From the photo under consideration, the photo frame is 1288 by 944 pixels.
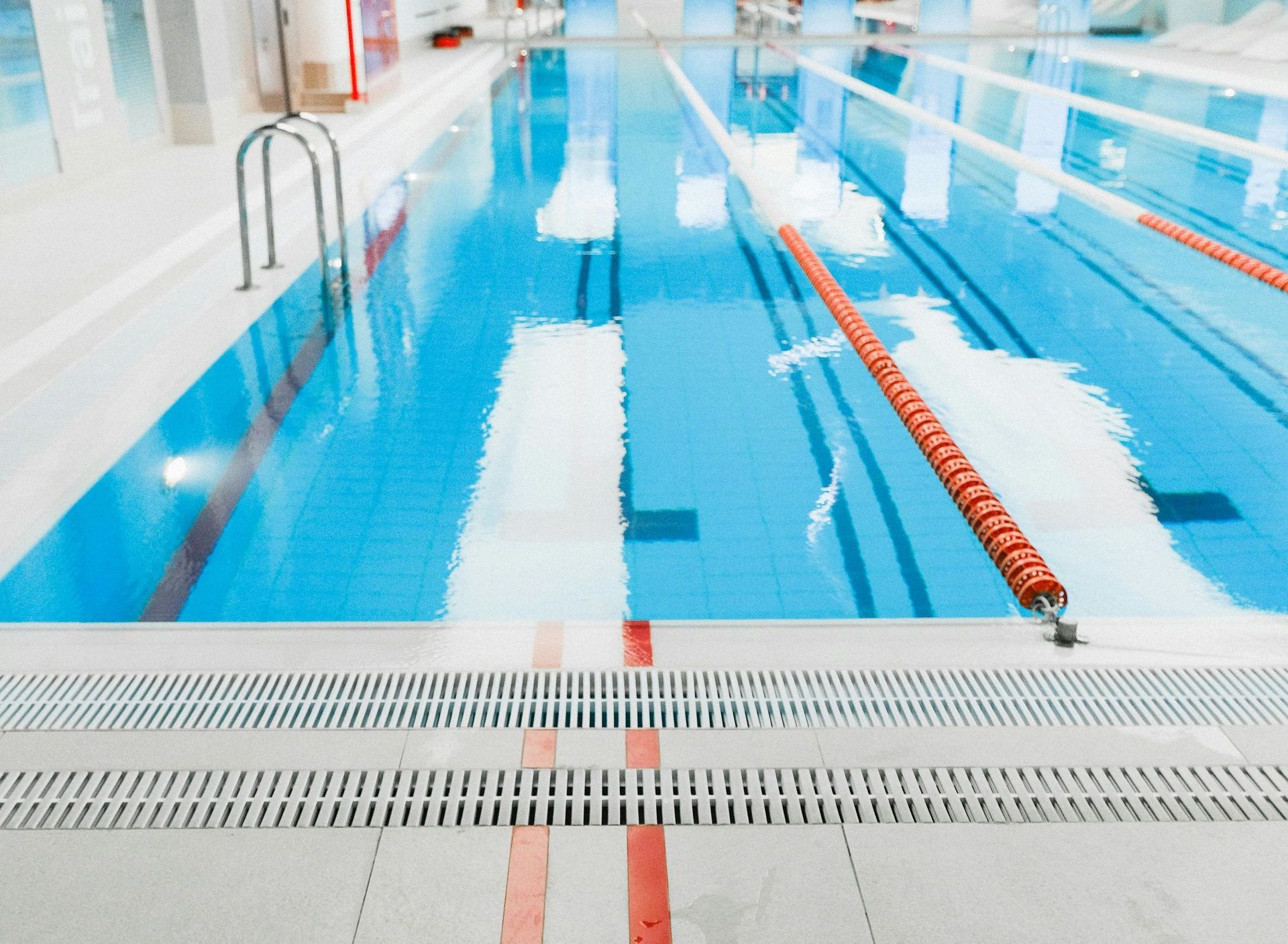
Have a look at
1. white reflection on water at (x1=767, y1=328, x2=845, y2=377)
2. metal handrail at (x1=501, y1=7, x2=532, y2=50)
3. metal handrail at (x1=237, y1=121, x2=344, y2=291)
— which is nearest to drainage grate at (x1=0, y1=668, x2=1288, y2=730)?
white reflection on water at (x1=767, y1=328, x2=845, y2=377)

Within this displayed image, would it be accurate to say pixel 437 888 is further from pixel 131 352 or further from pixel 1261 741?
pixel 131 352

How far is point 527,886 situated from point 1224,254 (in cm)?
500

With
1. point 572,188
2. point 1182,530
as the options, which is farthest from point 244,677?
point 572,188

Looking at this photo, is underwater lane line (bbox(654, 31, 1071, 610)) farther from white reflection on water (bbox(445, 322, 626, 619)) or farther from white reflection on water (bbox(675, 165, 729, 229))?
white reflection on water (bbox(445, 322, 626, 619))

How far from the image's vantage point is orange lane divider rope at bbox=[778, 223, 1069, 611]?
7.67 ft

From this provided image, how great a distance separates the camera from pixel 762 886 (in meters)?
1.53

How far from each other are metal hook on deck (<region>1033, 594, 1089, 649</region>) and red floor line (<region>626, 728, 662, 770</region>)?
34.4 inches

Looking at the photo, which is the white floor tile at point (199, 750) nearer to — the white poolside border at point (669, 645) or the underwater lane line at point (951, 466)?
the white poolside border at point (669, 645)

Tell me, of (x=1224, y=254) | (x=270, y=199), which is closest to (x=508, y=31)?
(x=270, y=199)

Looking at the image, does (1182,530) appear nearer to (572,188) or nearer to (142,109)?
(572,188)

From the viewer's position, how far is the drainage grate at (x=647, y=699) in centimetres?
196

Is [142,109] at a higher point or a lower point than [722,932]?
higher

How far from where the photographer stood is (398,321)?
4.69 m

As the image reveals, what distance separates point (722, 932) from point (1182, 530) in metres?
2.14
